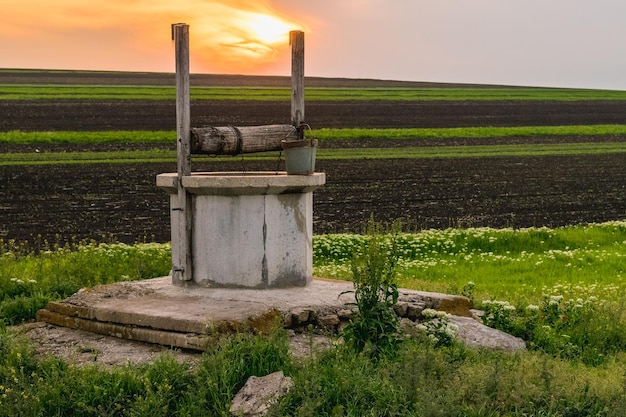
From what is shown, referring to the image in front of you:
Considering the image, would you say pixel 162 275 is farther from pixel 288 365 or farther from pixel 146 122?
pixel 146 122

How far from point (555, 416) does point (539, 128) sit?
53218 mm

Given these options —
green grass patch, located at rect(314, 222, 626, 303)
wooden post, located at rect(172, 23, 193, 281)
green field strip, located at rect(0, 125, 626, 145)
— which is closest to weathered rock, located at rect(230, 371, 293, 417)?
wooden post, located at rect(172, 23, 193, 281)

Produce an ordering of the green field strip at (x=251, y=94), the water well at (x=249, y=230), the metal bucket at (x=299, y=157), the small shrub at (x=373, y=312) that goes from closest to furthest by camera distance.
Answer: the small shrub at (x=373, y=312)
the water well at (x=249, y=230)
the metal bucket at (x=299, y=157)
the green field strip at (x=251, y=94)

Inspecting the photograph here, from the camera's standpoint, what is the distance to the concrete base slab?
9.62 m

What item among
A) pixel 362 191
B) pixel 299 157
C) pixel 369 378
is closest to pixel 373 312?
pixel 369 378

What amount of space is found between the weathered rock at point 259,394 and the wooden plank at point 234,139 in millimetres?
4246

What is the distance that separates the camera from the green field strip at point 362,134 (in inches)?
1763

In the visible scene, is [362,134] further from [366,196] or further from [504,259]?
[504,259]

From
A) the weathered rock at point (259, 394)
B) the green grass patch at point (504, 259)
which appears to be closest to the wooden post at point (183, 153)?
the weathered rock at point (259, 394)

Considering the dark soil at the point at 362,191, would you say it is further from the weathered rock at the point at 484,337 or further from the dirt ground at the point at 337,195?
the weathered rock at the point at 484,337

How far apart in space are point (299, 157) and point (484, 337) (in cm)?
316

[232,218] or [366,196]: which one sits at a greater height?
[232,218]

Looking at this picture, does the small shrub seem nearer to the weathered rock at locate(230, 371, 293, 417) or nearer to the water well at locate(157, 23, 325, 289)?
the weathered rock at locate(230, 371, 293, 417)

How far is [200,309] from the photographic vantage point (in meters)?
10.2
